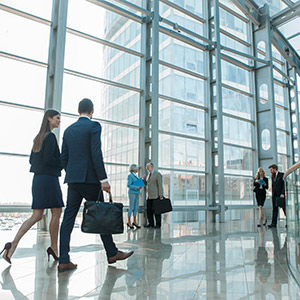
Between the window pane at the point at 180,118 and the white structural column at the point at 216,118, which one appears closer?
the window pane at the point at 180,118

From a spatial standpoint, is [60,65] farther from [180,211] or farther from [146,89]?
[180,211]

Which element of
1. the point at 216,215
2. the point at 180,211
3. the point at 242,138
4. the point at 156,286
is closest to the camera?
the point at 156,286

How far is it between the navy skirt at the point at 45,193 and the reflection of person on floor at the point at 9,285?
0.66m

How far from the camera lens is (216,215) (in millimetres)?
9586

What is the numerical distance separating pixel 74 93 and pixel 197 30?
206 inches

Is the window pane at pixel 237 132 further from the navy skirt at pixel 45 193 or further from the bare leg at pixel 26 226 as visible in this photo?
the bare leg at pixel 26 226

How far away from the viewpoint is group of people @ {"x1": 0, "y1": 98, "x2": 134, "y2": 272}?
2.77 meters

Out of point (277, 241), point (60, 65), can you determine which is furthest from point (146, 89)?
point (277, 241)

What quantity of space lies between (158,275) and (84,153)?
4.04 ft

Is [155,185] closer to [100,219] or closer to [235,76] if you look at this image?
[100,219]

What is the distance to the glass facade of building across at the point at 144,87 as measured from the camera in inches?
258

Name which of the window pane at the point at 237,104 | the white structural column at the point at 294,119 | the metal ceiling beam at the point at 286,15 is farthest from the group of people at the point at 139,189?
the metal ceiling beam at the point at 286,15

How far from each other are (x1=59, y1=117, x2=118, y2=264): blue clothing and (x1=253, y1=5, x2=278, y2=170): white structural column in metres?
9.86

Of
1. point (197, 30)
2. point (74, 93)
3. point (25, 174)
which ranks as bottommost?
point (25, 174)
